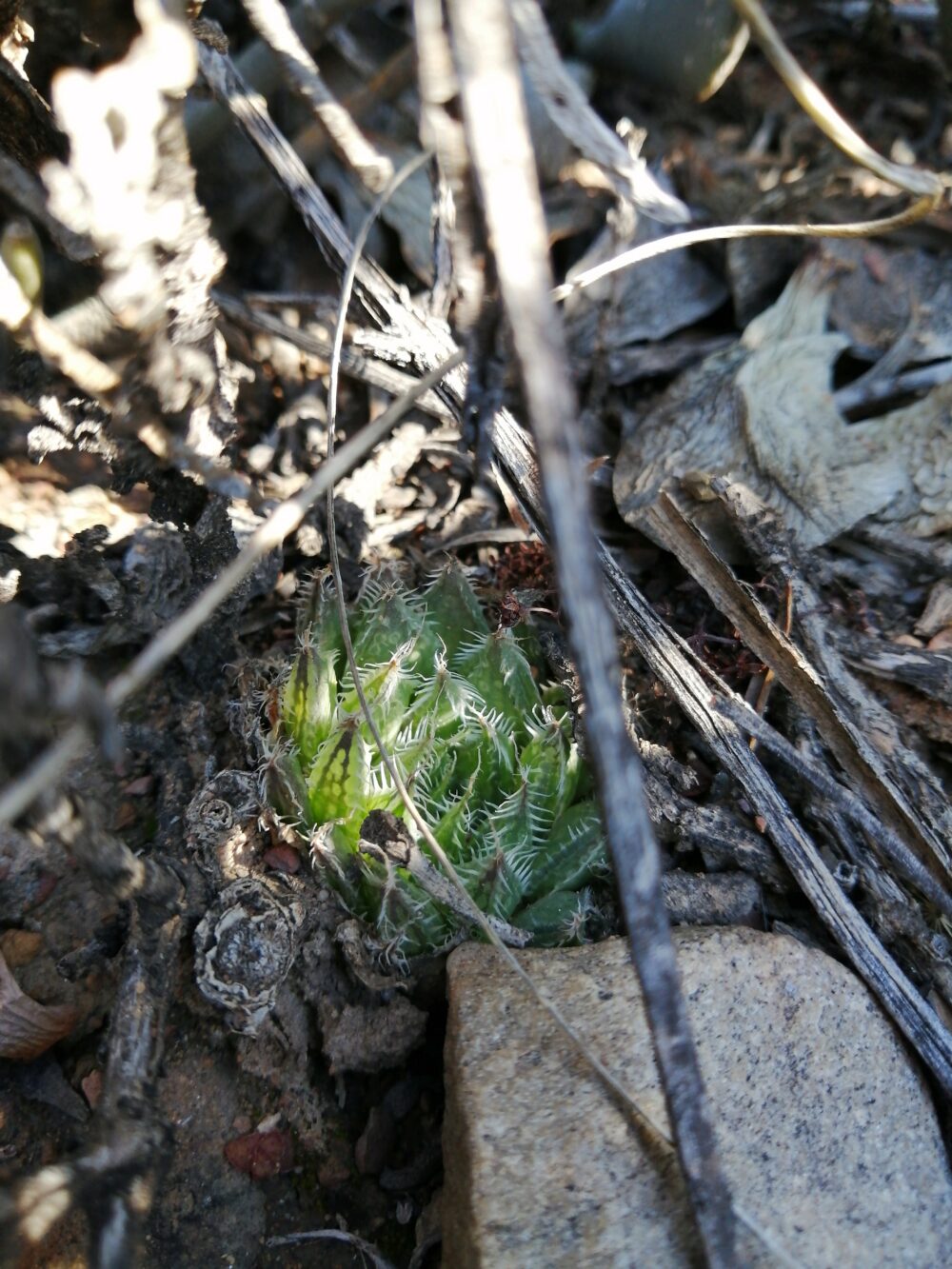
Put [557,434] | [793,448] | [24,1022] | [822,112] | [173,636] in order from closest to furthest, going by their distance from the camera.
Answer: [557,434]
[173,636]
[822,112]
[24,1022]
[793,448]

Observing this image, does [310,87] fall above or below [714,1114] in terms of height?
above

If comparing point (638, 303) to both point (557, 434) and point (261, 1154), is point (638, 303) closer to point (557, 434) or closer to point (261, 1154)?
point (557, 434)

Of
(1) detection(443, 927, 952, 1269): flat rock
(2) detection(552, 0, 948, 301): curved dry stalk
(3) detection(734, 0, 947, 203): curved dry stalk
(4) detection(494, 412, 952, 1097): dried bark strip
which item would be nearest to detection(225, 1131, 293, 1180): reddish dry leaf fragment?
(1) detection(443, 927, 952, 1269): flat rock

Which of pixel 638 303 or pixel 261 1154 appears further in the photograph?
pixel 638 303

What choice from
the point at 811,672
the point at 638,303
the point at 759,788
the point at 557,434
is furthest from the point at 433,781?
the point at 638,303

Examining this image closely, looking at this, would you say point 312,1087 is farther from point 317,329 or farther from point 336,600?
point 317,329

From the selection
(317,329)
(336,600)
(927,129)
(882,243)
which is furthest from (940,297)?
(336,600)

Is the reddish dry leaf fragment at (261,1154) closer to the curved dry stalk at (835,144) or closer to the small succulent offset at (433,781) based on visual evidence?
the small succulent offset at (433,781)

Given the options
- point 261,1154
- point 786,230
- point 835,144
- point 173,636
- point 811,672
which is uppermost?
point 835,144
